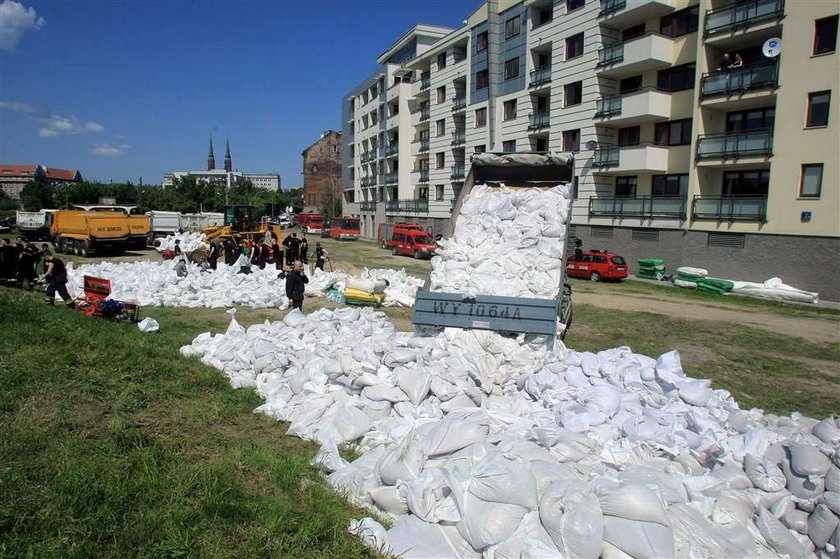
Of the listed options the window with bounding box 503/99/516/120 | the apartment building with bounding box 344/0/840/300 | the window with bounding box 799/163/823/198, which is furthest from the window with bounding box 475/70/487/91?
the window with bounding box 799/163/823/198

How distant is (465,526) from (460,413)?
57.5 inches

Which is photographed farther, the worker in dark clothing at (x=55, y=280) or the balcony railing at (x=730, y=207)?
the balcony railing at (x=730, y=207)

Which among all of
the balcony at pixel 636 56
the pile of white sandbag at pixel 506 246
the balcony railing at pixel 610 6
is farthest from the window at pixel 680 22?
the pile of white sandbag at pixel 506 246

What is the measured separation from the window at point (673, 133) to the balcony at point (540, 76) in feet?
24.3

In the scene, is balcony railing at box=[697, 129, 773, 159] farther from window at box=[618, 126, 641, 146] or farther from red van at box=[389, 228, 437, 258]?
red van at box=[389, 228, 437, 258]

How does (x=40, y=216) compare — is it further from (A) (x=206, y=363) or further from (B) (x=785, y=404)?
(B) (x=785, y=404)

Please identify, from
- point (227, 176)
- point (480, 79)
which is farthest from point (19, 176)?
point (480, 79)

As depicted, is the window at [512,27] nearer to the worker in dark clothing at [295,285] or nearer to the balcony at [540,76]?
the balcony at [540,76]

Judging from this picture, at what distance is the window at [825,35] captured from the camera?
17.5 m

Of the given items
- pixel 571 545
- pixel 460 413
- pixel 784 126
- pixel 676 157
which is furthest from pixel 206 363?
pixel 676 157

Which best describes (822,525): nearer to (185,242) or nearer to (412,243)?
(412,243)

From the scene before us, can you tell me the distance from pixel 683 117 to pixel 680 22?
4.23m

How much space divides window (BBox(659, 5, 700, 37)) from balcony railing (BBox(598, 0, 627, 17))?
1.88m

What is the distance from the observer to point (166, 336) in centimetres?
938
